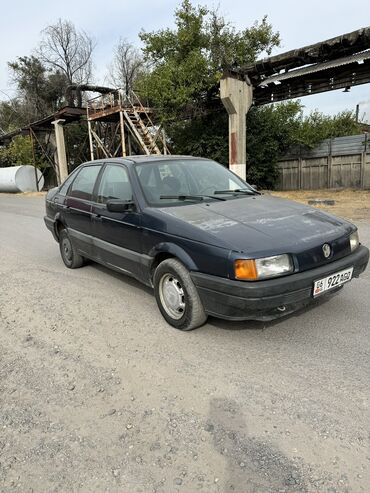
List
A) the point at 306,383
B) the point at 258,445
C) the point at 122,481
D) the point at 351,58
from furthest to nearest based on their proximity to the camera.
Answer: the point at 351,58
the point at 306,383
the point at 258,445
the point at 122,481

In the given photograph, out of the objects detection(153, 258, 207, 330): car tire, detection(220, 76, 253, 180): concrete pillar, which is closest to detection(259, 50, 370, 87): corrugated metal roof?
detection(220, 76, 253, 180): concrete pillar

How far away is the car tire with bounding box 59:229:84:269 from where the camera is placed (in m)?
5.42

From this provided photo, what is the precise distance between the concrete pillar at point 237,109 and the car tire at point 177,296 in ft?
42.0

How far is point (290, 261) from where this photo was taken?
2980 millimetres

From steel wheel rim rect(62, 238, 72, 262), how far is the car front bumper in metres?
2.92

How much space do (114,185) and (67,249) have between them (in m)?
1.72

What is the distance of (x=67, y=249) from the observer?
5.58 metres

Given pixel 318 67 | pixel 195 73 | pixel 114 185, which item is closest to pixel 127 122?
pixel 195 73

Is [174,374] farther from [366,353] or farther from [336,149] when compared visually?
[336,149]

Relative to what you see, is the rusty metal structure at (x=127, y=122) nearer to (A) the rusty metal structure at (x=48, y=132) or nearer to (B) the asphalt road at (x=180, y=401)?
(A) the rusty metal structure at (x=48, y=132)

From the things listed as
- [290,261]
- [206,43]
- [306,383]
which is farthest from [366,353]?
[206,43]

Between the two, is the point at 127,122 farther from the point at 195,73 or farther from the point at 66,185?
the point at 66,185

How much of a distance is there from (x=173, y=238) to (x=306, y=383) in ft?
5.23

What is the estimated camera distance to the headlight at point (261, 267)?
9.45ft
